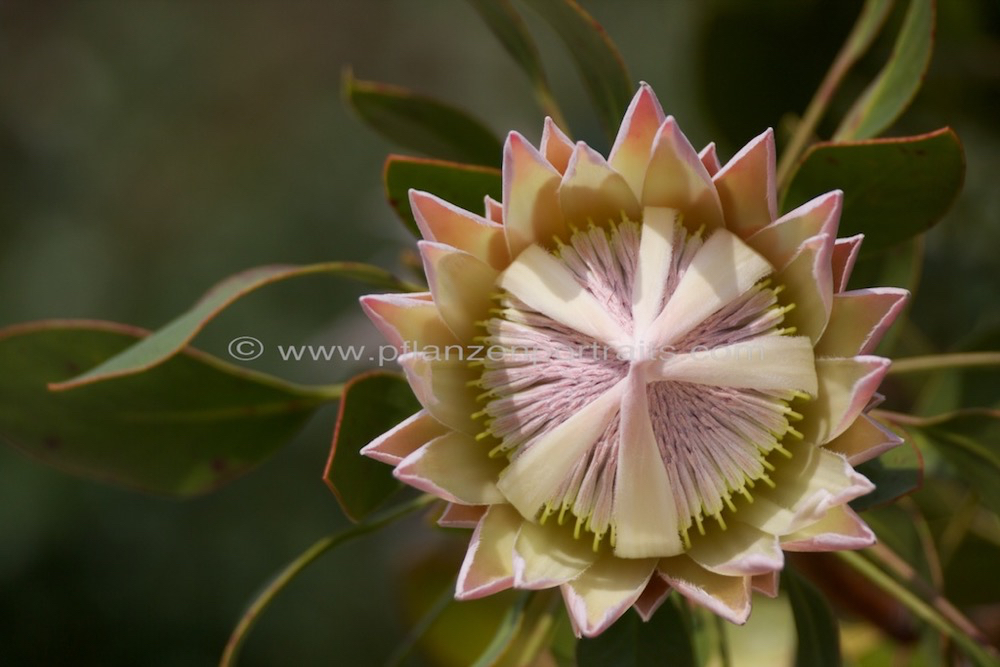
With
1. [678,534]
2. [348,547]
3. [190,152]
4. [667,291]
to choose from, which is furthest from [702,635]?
[190,152]

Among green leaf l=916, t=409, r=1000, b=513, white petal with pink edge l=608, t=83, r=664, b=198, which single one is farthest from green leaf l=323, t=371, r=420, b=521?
green leaf l=916, t=409, r=1000, b=513

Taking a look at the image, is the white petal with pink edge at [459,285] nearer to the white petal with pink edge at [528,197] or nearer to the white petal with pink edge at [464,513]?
the white petal with pink edge at [528,197]

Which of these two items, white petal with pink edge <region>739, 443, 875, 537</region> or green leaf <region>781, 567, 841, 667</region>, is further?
green leaf <region>781, 567, 841, 667</region>

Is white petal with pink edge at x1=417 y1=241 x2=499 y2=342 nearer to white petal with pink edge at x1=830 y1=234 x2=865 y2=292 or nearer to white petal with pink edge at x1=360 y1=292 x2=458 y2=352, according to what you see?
white petal with pink edge at x1=360 y1=292 x2=458 y2=352

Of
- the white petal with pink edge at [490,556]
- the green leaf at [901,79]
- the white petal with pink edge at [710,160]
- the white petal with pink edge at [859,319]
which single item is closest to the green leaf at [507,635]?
the white petal with pink edge at [490,556]

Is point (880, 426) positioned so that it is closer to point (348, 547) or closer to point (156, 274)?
point (348, 547)

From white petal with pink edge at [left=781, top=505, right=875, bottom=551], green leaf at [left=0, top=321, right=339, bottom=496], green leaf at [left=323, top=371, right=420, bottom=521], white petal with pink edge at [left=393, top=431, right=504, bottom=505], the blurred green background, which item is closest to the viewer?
white petal with pink edge at [left=781, top=505, right=875, bottom=551]

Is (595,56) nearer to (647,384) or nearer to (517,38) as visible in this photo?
(517,38)

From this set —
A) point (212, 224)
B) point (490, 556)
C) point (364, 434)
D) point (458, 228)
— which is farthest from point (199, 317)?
point (212, 224)
